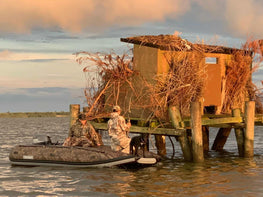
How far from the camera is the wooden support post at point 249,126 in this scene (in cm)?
2138

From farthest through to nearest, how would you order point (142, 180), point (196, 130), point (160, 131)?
point (160, 131) < point (196, 130) < point (142, 180)

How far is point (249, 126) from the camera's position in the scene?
21578 mm

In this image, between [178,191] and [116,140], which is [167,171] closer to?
[116,140]

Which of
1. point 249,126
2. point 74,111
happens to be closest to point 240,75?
point 249,126

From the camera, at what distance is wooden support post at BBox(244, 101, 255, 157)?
70.1 feet

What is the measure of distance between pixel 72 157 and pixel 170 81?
4.81 metres

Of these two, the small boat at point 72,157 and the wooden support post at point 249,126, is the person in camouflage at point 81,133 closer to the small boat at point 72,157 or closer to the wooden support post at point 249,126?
the small boat at point 72,157

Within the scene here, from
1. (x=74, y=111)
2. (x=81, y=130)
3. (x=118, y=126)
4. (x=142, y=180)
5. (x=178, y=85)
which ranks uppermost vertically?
(x=178, y=85)

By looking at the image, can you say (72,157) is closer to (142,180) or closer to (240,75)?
(142,180)

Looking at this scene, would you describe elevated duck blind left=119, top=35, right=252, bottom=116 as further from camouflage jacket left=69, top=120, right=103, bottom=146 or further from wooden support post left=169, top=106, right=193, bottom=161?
camouflage jacket left=69, top=120, right=103, bottom=146

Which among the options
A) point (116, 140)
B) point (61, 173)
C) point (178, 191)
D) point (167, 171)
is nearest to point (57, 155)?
point (61, 173)

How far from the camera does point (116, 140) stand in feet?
61.3

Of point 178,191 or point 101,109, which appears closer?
point 178,191

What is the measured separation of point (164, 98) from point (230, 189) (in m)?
5.98
